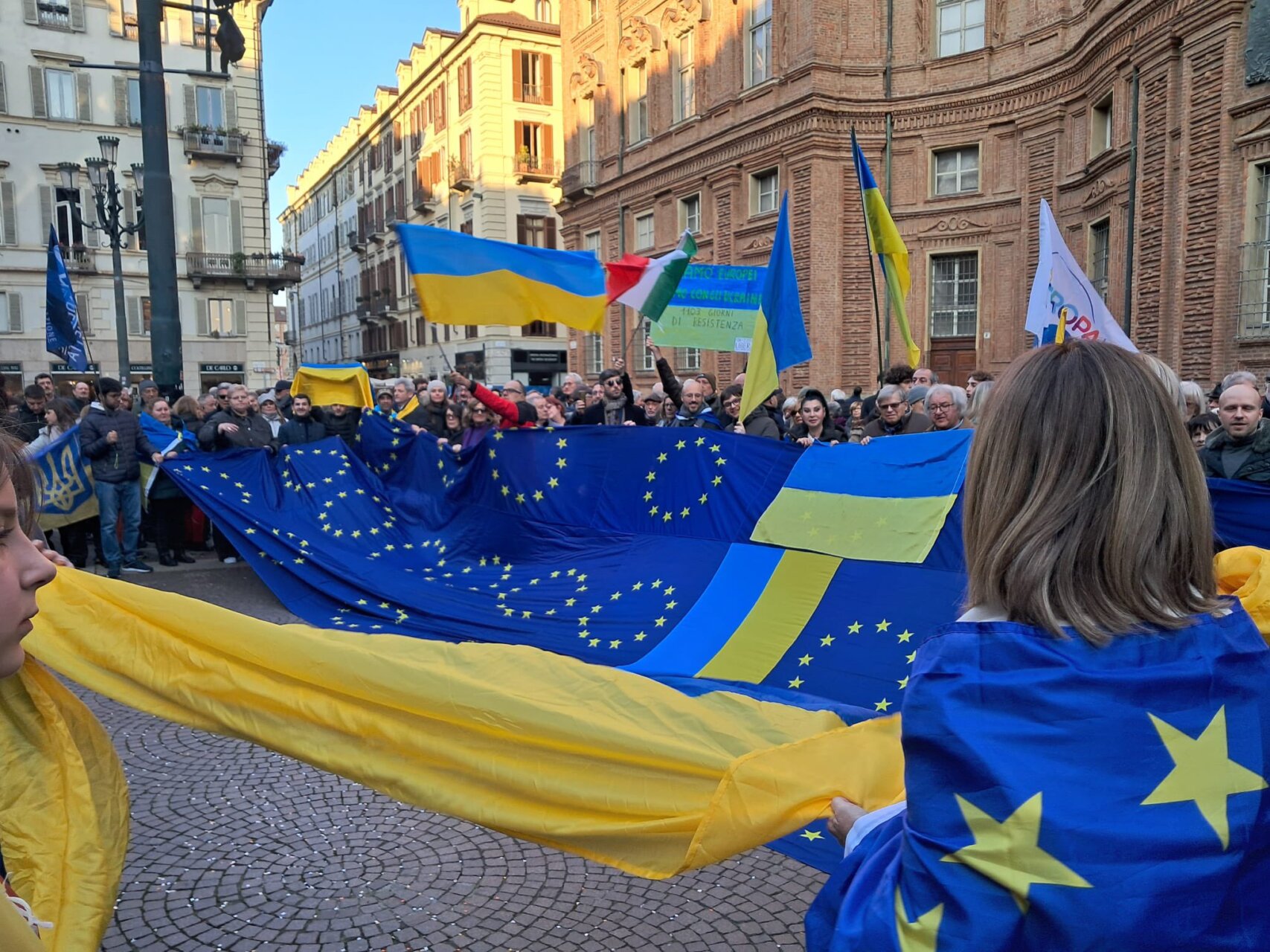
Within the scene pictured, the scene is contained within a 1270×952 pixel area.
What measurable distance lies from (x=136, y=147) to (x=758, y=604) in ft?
130

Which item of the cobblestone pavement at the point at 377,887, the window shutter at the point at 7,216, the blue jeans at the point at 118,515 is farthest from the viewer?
the window shutter at the point at 7,216

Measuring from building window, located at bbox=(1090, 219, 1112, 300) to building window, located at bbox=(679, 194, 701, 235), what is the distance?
11.3m

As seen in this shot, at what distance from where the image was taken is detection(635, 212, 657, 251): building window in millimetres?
28906

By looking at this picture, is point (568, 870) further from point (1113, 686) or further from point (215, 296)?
point (215, 296)

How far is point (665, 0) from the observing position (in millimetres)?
27094

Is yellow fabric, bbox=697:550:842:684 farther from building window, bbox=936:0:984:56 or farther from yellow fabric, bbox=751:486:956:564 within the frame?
building window, bbox=936:0:984:56

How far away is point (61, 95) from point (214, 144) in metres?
5.66

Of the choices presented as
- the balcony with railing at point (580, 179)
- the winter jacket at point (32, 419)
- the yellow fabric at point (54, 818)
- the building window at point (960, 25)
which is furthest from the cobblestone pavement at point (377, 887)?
the balcony with railing at point (580, 179)

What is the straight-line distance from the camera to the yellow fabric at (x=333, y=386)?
10.7 m

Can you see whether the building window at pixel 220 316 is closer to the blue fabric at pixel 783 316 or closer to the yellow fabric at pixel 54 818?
the blue fabric at pixel 783 316

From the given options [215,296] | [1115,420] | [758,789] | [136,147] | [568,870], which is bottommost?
[568,870]

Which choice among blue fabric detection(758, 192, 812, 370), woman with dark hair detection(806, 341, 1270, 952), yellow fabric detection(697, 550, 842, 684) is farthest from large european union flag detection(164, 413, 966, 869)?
woman with dark hair detection(806, 341, 1270, 952)

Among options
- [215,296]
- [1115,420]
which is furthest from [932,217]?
[215,296]

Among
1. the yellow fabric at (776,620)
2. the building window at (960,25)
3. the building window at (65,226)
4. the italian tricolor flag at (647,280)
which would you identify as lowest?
the yellow fabric at (776,620)
